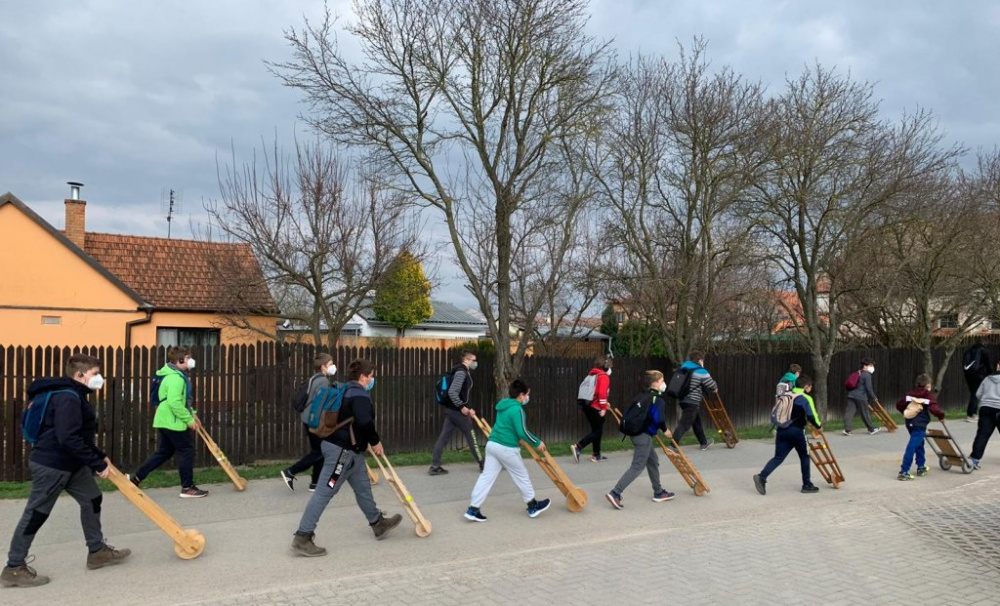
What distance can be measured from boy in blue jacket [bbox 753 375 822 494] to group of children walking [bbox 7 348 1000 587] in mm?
14

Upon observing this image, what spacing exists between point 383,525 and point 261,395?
459cm

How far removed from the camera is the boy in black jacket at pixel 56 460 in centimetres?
578

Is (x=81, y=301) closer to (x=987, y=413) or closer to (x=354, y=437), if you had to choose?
(x=354, y=437)

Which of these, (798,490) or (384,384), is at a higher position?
(384,384)

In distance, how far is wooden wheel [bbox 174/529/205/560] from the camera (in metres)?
6.44

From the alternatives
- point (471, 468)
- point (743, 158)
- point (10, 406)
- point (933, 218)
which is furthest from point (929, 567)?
point (933, 218)

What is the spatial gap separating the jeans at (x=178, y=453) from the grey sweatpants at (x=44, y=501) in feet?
8.43

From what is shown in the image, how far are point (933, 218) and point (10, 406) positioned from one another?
64.5 feet

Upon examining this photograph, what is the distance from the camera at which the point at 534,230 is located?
13.3 metres

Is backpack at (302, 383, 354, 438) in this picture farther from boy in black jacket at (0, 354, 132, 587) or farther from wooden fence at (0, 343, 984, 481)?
wooden fence at (0, 343, 984, 481)

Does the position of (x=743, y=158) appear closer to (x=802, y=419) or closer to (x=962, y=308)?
(x=802, y=419)

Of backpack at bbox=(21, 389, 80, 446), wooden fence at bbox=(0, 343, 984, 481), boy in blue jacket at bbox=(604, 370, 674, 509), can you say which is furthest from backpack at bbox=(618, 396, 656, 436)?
backpack at bbox=(21, 389, 80, 446)

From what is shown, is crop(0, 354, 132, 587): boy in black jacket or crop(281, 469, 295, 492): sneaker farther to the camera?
crop(281, 469, 295, 492): sneaker

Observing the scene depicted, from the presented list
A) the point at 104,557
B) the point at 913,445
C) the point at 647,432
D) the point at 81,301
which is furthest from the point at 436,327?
the point at 104,557
